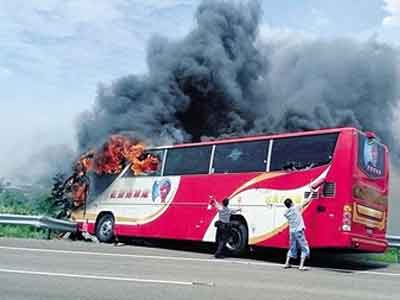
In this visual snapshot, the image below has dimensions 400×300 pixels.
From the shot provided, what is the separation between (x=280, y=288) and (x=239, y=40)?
1744 centimetres

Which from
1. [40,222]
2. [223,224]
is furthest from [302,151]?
[40,222]

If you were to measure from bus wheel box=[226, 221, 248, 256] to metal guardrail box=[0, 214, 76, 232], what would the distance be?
219 inches

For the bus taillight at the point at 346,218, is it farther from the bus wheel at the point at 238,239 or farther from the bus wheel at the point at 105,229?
the bus wheel at the point at 105,229

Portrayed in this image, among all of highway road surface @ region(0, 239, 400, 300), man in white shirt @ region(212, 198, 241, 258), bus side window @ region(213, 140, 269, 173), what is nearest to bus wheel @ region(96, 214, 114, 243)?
highway road surface @ region(0, 239, 400, 300)

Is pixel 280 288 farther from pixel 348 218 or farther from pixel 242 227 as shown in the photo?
pixel 242 227

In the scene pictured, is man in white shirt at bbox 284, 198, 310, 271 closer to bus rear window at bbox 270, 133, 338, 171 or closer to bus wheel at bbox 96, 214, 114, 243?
bus rear window at bbox 270, 133, 338, 171

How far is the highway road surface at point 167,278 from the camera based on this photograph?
8258mm

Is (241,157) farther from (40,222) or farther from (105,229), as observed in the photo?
(40,222)

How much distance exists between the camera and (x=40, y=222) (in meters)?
17.5

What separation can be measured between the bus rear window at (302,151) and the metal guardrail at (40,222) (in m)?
7.02

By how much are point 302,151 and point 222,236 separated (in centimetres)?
274

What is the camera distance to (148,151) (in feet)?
56.4

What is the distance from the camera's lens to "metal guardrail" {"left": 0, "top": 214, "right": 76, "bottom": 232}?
17516mm

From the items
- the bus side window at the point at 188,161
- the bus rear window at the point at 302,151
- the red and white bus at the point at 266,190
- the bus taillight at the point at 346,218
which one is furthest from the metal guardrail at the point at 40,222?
the bus taillight at the point at 346,218
